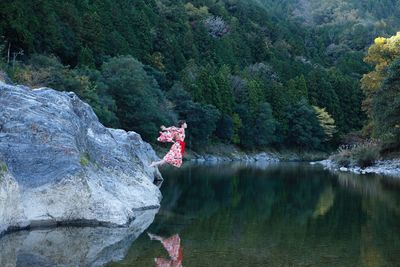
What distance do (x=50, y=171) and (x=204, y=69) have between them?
6052cm

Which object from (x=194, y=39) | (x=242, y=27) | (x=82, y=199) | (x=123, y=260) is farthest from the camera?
(x=242, y=27)

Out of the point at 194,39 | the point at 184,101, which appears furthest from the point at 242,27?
the point at 184,101

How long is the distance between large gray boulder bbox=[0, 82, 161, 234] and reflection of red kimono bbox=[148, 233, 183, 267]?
64.3 inches

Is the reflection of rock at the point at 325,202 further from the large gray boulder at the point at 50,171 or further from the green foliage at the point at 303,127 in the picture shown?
the green foliage at the point at 303,127

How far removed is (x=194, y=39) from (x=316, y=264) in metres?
91.1

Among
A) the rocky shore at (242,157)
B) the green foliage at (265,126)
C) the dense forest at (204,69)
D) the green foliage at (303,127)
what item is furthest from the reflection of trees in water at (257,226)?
the green foliage at (303,127)

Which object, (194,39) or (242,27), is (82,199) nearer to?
(194,39)

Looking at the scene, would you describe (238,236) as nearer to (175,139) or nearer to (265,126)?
(175,139)

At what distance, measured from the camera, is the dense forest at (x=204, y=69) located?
4473 cm

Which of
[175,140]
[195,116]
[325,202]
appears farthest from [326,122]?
[175,140]

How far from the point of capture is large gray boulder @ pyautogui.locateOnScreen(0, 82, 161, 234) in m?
12.0

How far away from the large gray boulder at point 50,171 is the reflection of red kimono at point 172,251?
1.63 meters

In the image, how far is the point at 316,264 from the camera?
9547 mm

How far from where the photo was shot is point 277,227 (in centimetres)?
1373
